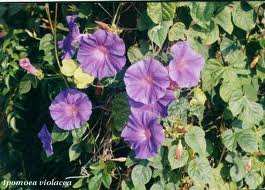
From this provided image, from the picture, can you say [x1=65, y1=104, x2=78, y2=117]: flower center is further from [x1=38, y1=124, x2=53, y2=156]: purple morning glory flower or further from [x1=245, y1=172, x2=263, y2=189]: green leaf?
[x1=245, y1=172, x2=263, y2=189]: green leaf

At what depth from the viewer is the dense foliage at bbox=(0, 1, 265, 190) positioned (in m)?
1.78

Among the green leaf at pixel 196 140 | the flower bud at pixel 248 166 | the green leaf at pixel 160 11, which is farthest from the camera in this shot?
the flower bud at pixel 248 166

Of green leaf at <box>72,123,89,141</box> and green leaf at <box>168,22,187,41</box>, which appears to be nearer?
green leaf at <box>168,22,187,41</box>

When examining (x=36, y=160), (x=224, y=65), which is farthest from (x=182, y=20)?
(x=36, y=160)

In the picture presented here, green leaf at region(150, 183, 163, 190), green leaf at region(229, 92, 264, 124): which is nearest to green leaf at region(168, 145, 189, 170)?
green leaf at region(150, 183, 163, 190)

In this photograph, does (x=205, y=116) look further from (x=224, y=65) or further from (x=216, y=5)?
(x=216, y=5)

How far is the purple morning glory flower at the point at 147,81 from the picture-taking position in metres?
1.69

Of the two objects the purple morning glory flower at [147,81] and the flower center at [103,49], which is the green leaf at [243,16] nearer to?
the purple morning glory flower at [147,81]

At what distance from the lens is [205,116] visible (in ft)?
6.68

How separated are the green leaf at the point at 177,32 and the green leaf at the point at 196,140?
304mm

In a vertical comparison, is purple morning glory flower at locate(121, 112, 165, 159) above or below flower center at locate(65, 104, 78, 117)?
above

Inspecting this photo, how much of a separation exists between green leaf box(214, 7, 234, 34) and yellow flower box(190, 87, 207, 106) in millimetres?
217

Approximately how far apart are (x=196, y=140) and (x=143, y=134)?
0.18 meters

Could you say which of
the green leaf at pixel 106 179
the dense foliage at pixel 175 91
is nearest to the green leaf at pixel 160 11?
the dense foliage at pixel 175 91
